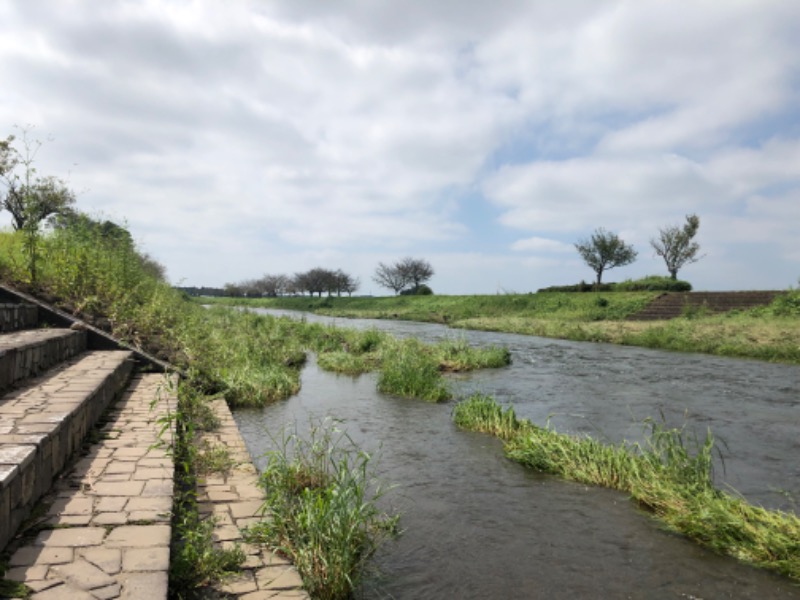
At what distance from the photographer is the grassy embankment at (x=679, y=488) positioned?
419cm

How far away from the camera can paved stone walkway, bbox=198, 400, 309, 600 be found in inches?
119

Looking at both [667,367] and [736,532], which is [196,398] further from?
[667,367]

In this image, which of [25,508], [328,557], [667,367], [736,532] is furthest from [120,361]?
[667,367]

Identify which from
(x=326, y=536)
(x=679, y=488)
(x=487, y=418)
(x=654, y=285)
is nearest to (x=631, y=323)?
(x=654, y=285)

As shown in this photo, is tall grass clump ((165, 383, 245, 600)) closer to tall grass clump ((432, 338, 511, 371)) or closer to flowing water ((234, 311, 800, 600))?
flowing water ((234, 311, 800, 600))

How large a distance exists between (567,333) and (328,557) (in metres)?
24.1

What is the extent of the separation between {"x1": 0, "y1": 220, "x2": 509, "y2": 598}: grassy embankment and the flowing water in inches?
18.1

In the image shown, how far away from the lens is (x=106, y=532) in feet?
9.70

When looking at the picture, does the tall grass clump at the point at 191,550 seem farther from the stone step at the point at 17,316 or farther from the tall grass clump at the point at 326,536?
the stone step at the point at 17,316

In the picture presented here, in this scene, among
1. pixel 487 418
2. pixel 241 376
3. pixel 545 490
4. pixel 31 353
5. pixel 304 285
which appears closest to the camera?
pixel 31 353

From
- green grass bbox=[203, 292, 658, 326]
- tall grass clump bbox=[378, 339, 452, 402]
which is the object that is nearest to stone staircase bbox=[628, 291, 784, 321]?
green grass bbox=[203, 292, 658, 326]

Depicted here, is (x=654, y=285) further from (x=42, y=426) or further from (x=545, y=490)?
(x=42, y=426)

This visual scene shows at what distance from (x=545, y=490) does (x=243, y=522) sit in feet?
11.0

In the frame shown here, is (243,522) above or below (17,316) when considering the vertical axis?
below
